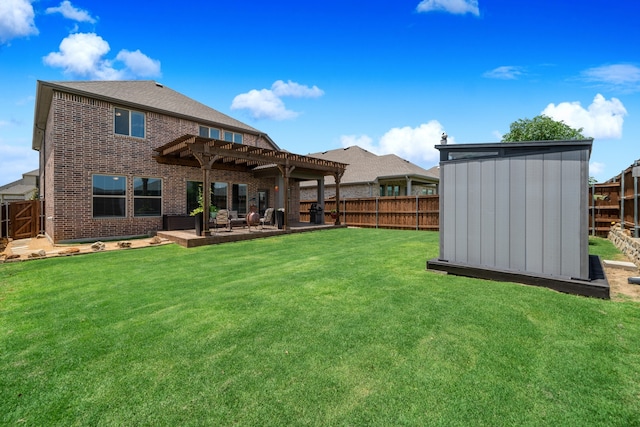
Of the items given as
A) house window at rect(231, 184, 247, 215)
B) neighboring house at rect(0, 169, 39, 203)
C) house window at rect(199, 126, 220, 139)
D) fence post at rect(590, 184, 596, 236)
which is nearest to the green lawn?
fence post at rect(590, 184, 596, 236)

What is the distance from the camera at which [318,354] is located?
2707 mm

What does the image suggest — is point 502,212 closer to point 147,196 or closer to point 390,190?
point 147,196

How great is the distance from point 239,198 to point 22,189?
117 ft

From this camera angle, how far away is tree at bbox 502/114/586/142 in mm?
24125

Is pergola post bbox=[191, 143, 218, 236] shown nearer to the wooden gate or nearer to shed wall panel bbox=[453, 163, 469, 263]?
shed wall panel bbox=[453, 163, 469, 263]

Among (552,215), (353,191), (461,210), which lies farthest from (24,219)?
(552,215)

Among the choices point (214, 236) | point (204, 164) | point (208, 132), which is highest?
point (208, 132)

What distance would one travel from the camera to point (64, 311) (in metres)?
4.00

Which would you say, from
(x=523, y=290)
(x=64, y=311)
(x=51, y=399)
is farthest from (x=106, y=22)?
(x=523, y=290)

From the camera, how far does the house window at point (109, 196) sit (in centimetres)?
1130

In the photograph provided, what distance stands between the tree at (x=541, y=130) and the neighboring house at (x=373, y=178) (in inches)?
389

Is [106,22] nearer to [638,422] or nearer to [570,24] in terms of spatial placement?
[638,422]

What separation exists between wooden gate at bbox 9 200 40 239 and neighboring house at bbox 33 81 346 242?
1.21 metres

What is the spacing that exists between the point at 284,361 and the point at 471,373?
159 cm
